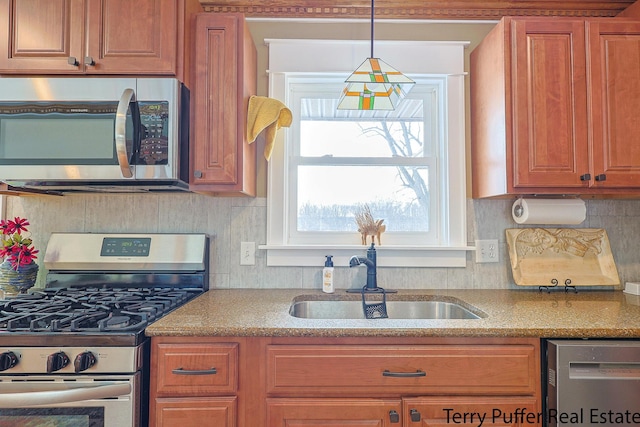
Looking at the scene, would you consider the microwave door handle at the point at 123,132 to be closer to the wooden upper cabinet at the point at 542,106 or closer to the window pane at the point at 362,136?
the window pane at the point at 362,136

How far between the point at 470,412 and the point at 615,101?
1.42 meters

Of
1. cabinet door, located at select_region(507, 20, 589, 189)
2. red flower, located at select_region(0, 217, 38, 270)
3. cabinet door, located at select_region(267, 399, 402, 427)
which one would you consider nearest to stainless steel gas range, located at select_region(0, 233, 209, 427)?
red flower, located at select_region(0, 217, 38, 270)

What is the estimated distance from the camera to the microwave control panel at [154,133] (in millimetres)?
1503

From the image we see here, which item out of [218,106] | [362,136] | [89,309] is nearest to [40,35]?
[218,106]

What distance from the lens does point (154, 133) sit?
1511mm

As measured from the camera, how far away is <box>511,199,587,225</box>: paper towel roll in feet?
5.85

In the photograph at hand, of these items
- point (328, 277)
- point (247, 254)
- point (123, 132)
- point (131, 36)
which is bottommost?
point (328, 277)

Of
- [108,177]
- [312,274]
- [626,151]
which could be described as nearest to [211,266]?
[312,274]

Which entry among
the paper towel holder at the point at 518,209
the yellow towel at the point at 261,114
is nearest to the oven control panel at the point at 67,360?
the yellow towel at the point at 261,114

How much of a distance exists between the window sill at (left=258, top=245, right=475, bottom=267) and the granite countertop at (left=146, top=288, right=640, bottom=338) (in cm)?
27

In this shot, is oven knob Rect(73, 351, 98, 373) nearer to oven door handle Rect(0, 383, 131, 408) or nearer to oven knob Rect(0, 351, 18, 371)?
oven door handle Rect(0, 383, 131, 408)

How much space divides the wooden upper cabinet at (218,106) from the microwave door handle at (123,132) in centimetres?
25

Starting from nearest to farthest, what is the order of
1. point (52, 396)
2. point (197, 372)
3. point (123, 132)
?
point (52, 396) < point (197, 372) < point (123, 132)

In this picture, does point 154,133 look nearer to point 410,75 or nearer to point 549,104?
point 410,75
